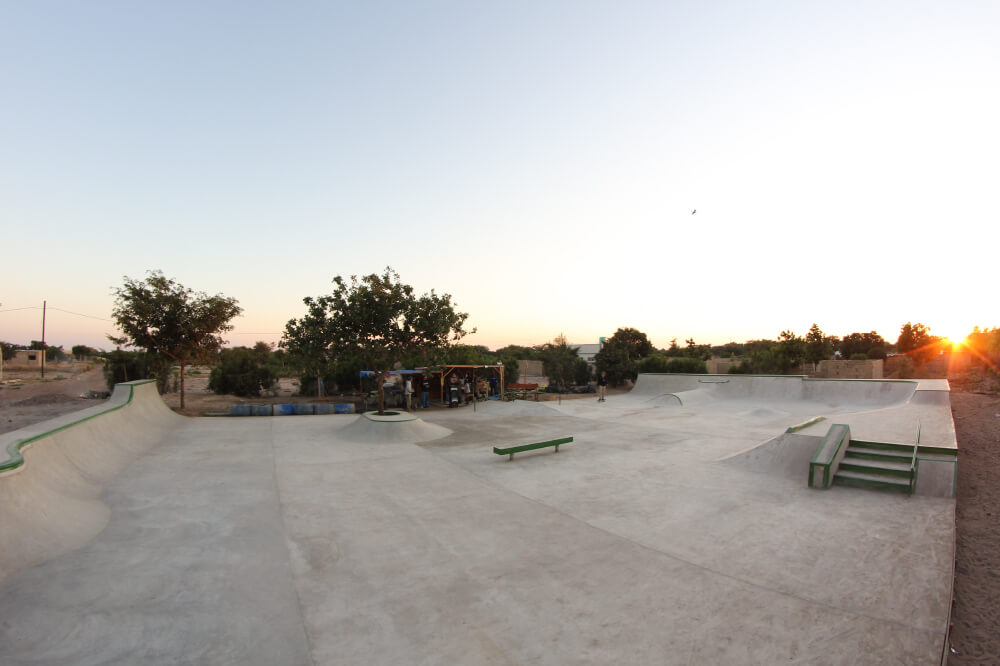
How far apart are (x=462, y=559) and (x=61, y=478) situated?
6997mm

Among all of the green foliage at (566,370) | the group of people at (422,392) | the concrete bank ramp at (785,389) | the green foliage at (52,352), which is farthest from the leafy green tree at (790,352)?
the green foliage at (52,352)

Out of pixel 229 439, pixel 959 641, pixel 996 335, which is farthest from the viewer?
pixel 996 335

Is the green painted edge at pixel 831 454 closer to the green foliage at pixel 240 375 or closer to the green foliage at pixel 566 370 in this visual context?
the green foliage at pixel 566 370

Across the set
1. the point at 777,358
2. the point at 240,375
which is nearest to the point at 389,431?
the point at 240,375

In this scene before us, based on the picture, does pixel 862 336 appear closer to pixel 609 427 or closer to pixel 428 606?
pixel 609 427

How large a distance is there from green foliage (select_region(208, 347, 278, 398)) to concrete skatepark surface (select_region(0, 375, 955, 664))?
59.8 feet

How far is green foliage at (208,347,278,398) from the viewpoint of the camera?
26.9m

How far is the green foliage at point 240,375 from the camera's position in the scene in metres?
26.9

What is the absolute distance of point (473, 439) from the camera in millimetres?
12828

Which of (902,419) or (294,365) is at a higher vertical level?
(294,365)

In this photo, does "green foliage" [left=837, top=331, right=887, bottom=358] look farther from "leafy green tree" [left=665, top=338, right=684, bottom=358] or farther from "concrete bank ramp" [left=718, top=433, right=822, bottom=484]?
"concrete bank ramp" [left=718, top=433, right=822, bottom=484]

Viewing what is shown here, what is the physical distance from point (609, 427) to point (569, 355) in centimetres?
2157

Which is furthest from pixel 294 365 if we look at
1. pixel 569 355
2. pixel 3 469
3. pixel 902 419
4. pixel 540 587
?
pixel 569 355

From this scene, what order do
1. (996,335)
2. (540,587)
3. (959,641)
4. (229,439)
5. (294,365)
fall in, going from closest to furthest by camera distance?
1. (959,641)
2. (540,587)
3. (229,439)
4. (294,365)
5. (996,335)
